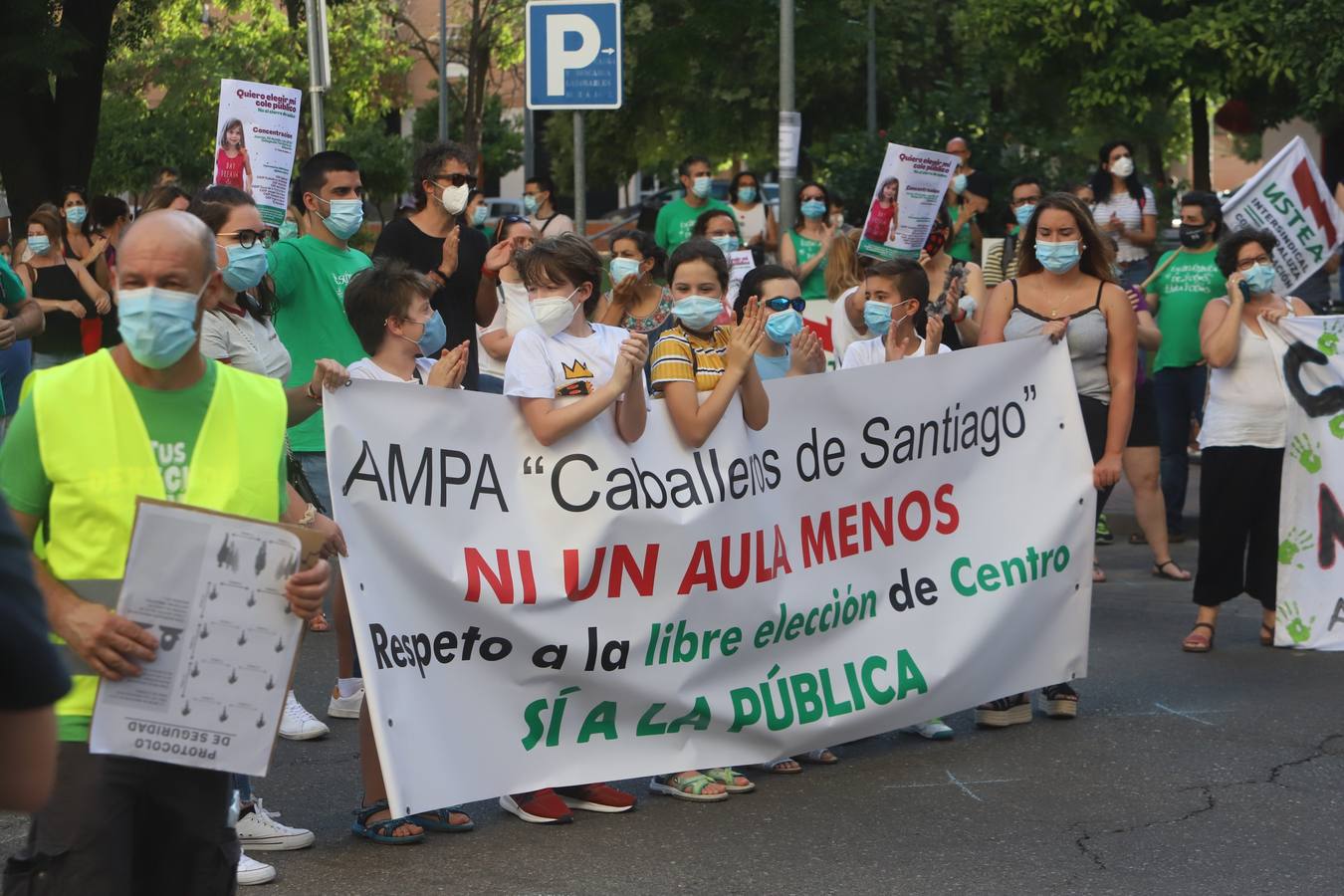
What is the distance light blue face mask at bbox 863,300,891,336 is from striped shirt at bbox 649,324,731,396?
116 centimetres

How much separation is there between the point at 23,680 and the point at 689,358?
4.09 metres

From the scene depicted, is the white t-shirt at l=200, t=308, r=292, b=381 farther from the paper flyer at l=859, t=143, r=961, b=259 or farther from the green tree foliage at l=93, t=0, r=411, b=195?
the green tree foliage at l=93, t=0, r=411, b=195

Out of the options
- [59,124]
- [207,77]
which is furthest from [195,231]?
[207,77]

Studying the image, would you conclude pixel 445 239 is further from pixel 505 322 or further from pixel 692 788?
pixel 692 788

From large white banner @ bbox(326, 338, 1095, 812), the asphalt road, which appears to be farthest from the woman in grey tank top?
the asphalt road

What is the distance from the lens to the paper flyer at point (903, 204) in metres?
9.16

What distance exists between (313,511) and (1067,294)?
400cm

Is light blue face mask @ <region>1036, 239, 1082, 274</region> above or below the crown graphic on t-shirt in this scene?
above

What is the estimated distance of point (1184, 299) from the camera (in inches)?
408

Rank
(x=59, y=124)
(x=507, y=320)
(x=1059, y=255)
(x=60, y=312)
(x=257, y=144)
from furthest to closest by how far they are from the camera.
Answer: (x=59, y=124) → (x=60, y=312) → (x=507, y=320) → (x=257, y=144) → (x=1059, y=255)

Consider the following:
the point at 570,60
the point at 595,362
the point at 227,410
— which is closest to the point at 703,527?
the point at 595,362

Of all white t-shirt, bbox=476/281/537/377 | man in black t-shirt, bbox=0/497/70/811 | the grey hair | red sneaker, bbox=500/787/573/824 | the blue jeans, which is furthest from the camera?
the blue jeans

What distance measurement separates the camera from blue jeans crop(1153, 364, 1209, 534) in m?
10.8

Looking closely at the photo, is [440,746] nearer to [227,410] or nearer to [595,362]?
[595,362]
